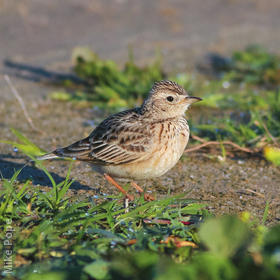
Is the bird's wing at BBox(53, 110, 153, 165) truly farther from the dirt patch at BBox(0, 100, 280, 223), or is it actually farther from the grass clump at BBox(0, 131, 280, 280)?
the grass clump at BBox(0, 131, 280, 280)

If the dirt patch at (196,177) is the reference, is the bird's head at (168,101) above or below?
above

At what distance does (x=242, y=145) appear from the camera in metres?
5.92

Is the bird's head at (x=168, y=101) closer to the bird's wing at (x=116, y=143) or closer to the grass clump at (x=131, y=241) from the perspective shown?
the bird's wing at (x=116, y=143)

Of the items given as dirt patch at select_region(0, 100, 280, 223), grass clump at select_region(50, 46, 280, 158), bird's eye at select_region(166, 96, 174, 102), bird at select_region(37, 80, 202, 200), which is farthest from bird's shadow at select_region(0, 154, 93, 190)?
grass clump at select_region(50, 46, 280, 158)

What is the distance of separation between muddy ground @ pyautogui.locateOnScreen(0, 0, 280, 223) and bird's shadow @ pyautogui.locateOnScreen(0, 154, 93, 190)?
11 mm

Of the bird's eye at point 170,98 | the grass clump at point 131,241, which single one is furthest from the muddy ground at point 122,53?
the bird's eye at point 170,98

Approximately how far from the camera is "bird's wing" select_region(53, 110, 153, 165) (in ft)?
15.4

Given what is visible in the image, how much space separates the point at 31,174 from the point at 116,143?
1.07m

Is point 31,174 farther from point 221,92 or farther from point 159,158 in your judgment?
point 221,92

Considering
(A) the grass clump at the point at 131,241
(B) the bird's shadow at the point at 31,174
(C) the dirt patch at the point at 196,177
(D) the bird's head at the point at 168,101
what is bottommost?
(B) the bird's shadow at the point at 31,174

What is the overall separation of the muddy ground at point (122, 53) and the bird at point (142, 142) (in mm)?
341

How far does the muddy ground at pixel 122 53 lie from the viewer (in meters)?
5.14

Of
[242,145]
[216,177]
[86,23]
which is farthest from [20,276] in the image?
[86,23]

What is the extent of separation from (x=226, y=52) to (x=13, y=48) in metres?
4.21
